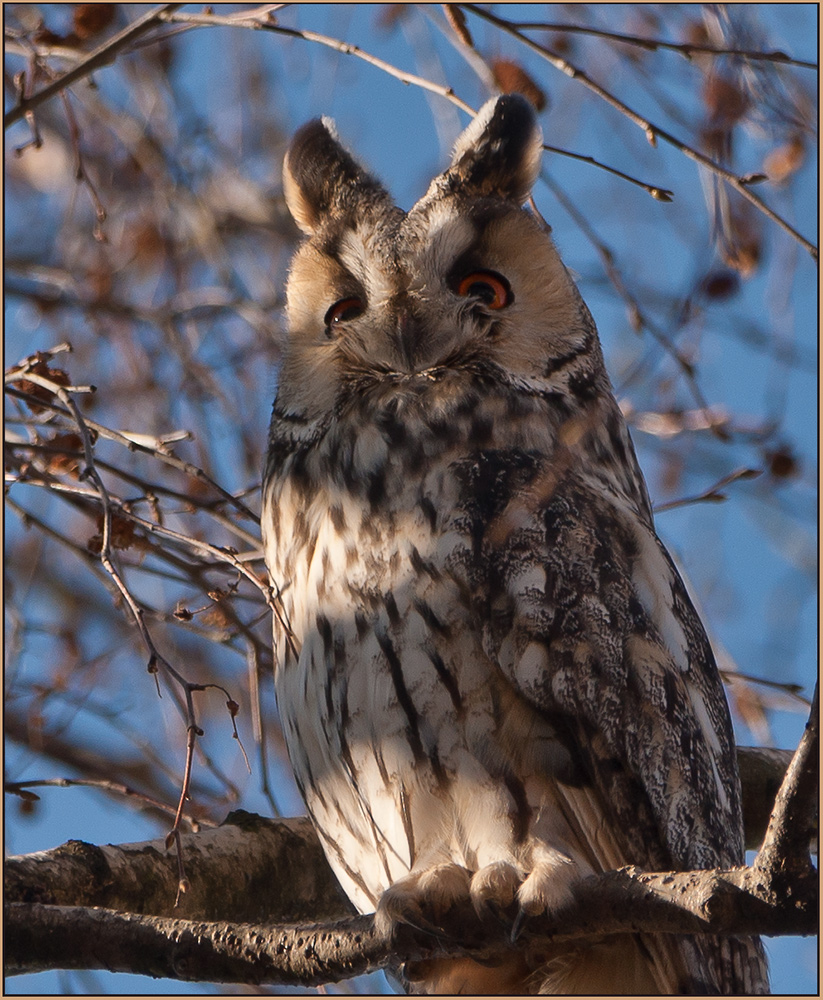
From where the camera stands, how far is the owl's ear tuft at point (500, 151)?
101 inches

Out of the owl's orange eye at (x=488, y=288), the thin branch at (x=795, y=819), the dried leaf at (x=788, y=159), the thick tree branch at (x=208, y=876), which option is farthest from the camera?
the dried leaf at (x=788, y=159)

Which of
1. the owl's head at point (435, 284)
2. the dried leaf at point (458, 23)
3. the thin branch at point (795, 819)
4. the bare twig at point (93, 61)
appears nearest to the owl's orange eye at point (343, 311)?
the owl's head at point (435, 284)

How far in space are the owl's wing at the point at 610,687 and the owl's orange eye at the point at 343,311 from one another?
1.97 ft

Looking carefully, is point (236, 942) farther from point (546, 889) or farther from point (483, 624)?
point (483, 624)

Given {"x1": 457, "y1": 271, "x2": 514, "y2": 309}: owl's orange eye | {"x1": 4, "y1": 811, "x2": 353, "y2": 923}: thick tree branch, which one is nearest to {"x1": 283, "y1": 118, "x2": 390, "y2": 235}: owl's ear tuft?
{"x1": 457, "y1": 271, "x2": 514, "y2": 309}: owl's orange eye

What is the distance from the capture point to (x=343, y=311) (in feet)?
8.01

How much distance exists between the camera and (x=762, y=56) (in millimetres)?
2197

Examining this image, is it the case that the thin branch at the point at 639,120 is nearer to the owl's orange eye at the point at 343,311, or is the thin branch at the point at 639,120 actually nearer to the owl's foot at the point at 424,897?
the owl's orange eye at the point at 343,311

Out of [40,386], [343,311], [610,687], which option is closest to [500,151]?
[343,311]

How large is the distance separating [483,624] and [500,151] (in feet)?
3.84

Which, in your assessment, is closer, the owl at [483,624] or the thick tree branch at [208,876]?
the owl at [483,624]

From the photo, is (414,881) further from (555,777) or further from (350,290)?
(350,290)

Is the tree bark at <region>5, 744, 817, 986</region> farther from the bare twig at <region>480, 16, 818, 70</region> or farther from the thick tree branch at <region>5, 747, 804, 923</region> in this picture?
the bare twig at <region>480, 16, 818, 70</region>

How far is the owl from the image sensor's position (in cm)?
189
